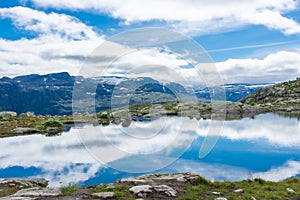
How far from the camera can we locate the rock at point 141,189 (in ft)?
50.4

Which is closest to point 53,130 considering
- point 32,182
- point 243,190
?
point 32,182

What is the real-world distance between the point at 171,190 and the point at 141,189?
5.33 ft

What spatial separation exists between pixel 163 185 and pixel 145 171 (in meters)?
11.7

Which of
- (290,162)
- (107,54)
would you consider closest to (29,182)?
(107,54)

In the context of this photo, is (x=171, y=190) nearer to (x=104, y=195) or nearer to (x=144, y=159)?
(x=104, y=195)

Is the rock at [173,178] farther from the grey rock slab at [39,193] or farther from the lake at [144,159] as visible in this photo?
the lake at [144,159]

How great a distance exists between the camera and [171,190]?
15656mm

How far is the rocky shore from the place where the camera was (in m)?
15.1

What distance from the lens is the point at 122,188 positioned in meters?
16.0

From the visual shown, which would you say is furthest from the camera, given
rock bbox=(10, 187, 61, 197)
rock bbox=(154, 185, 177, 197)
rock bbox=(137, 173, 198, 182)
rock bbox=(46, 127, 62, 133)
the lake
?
rock bbox=(46, 127, 62, 133)

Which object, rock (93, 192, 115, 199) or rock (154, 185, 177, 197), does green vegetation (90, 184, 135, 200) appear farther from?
rock (154, 185, 177, 197)

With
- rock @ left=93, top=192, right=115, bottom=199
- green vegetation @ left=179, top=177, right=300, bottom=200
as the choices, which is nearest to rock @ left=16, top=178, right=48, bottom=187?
rock @ left=93, top=192, right=115, bottom=199

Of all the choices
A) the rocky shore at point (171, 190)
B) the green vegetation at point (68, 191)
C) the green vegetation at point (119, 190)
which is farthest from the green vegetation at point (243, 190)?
the green vegetation at point (68, 191)

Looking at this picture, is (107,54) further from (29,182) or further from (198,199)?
(198,199)
